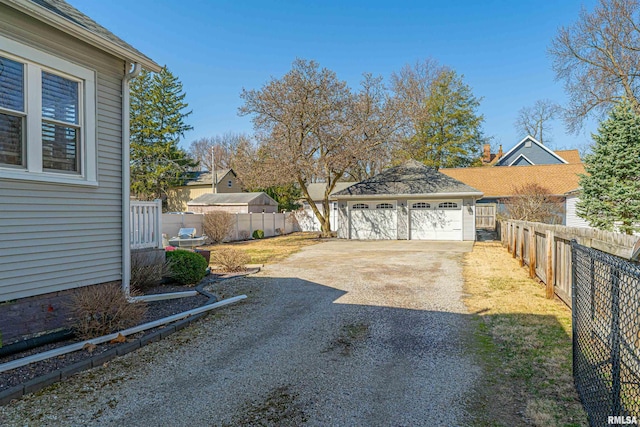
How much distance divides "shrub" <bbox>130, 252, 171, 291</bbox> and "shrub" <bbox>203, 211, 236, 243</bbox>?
478 inches

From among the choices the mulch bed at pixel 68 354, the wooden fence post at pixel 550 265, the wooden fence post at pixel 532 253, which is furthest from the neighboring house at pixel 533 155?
the mulch bed at pixel 68 354

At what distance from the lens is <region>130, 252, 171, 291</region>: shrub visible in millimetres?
6477

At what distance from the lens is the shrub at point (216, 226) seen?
62.5 ft

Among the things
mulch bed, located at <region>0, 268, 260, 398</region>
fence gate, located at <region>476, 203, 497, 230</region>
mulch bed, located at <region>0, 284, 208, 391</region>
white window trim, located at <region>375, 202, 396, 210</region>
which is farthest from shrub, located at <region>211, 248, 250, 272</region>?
fence gate, located at <region>476, 203, 497, 230</region>

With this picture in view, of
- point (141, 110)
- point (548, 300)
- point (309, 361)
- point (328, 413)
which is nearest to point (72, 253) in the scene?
point (309, 361)

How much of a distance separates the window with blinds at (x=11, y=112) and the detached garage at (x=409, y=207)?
1634 centimetres

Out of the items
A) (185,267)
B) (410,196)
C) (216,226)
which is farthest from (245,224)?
(185,267)

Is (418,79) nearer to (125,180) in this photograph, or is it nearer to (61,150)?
(125,180)

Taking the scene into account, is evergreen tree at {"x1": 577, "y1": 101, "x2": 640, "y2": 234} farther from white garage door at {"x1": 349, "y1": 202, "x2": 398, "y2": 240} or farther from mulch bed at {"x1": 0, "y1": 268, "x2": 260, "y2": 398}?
mulch bed at {"x1": 0, "y1": 268, "x2": 260, "y2": 398}

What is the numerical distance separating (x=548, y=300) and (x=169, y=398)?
6253 mm

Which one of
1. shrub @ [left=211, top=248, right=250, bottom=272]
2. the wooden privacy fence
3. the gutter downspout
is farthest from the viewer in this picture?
shrub @ [left=211, top=248, right=250, bottom=272]

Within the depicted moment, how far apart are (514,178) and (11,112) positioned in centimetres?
2816

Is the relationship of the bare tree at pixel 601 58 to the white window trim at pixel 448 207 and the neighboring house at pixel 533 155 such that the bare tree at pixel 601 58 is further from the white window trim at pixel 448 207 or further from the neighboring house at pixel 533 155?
the neighboring house at pixel 533 155

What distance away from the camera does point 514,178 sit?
26.2 metres
